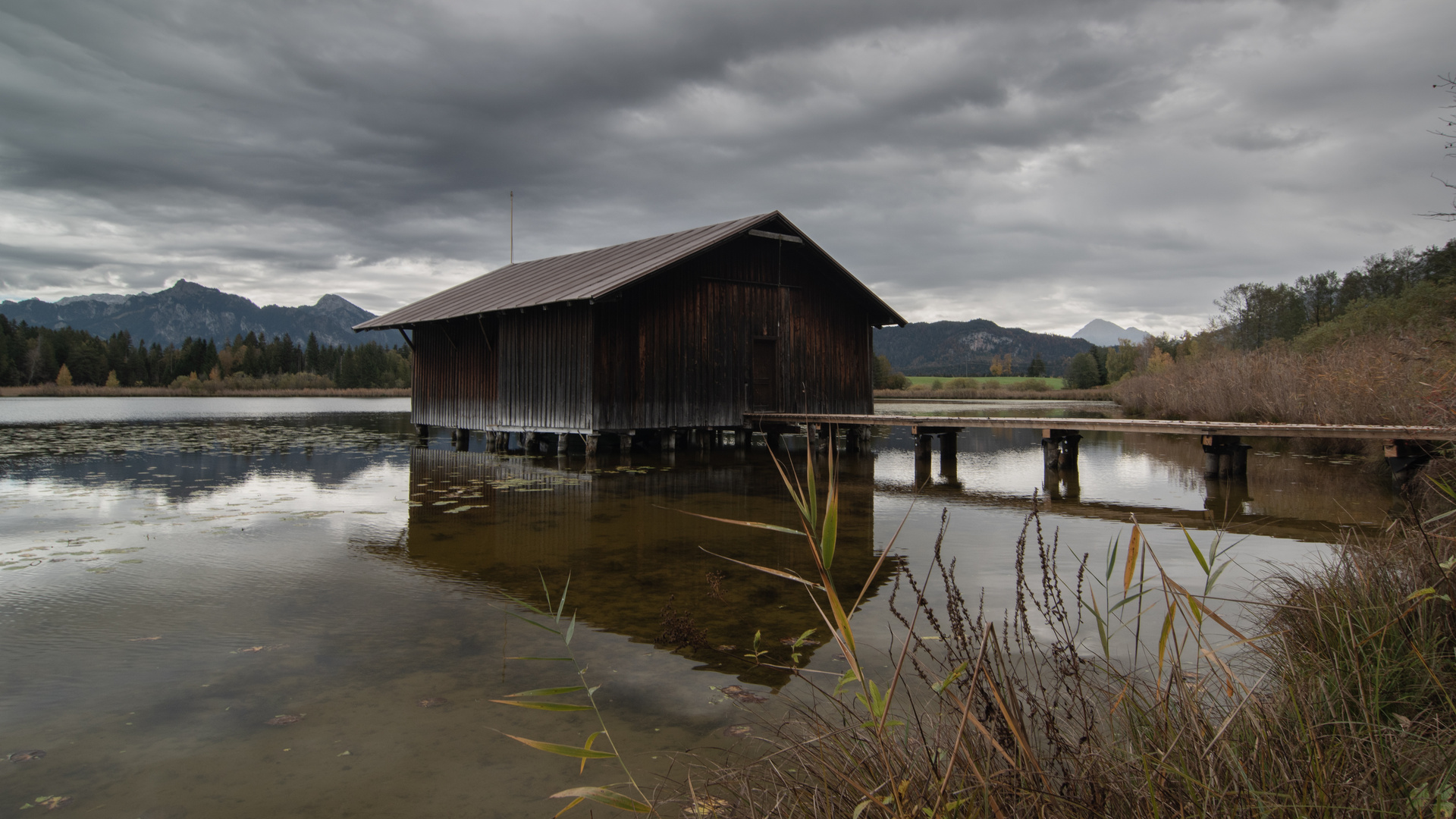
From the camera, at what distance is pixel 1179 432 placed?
39.3 feet

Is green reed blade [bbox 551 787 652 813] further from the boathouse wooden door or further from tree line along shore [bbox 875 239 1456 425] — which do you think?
the boathouse wooden door

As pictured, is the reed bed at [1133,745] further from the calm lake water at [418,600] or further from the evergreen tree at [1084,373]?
the evergreen tree at [1084,373]

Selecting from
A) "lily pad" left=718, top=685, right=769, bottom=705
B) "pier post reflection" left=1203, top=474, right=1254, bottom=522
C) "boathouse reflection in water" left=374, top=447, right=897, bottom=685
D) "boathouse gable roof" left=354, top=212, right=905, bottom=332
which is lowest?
"pier post reflection" left=1203, top=474, right=1254, bottom=522

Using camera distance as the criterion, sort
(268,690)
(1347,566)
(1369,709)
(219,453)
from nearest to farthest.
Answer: (1369,709) < (1347,566) < (268,690) < (219,453)

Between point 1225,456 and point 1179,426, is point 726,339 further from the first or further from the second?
point 1225,456

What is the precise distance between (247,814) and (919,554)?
17.8ft

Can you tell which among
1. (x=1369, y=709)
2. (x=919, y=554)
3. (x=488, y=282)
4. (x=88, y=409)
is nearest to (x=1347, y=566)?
(x=1369, y=709)

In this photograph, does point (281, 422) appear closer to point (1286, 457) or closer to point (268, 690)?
point (268, 690)

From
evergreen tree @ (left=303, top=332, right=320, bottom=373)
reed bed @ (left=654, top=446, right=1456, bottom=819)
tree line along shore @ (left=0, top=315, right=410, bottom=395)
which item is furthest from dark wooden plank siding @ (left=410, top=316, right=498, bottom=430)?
evergreen tree @ (left=303, top=332, right=320, bottom=373)

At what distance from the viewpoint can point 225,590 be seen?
587 centimetres

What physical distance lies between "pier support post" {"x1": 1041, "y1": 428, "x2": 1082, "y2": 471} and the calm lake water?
57cm

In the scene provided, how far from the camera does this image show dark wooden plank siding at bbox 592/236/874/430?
634 inches

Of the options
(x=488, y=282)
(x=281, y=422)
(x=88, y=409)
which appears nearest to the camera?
(x=488, y=282)

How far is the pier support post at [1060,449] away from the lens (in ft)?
45.8
